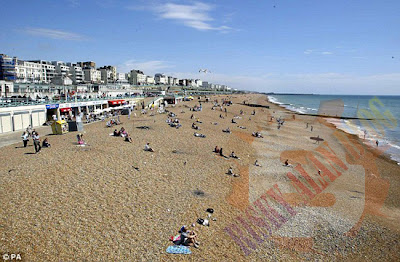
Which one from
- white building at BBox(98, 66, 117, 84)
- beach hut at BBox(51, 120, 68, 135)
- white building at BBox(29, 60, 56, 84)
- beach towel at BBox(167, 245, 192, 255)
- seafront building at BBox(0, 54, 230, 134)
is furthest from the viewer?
white building at BBox(98, 66, 117, 84)

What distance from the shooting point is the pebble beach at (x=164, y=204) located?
7285mm

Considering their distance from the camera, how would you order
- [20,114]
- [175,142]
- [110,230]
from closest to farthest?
[110,230] → [175,142] → [20,114]

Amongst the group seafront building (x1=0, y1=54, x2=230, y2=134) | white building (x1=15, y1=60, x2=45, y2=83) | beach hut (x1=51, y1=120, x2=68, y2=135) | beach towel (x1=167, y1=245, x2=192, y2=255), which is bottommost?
beach towel (x1=167, y1=245, x2=192, y2=255)

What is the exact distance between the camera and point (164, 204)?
9805 millimetres

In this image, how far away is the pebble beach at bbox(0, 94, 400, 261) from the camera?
7285mm

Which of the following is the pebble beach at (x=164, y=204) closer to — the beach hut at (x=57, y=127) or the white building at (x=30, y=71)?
the beach hut at (x=57, y=127)

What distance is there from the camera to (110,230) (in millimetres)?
7777

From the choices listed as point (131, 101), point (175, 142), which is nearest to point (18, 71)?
point (131, 101)

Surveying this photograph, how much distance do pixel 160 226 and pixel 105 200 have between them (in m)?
2.65

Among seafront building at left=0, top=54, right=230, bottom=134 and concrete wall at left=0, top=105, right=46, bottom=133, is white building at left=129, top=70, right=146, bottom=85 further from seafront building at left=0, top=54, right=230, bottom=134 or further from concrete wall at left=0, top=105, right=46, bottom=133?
concrete wall at left=0, top=105, right=46, bottom=133

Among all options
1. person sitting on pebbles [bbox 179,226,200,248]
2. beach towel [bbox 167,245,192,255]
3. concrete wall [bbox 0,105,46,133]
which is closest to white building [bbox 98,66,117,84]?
concrete wall [bbox 0,105,46,133]

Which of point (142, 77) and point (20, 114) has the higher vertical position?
point (142, 77)

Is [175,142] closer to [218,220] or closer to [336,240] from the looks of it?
[218,220]

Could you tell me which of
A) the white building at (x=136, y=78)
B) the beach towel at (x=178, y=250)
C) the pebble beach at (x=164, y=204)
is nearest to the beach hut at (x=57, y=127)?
the pebble beach at (x=164, y=204)
